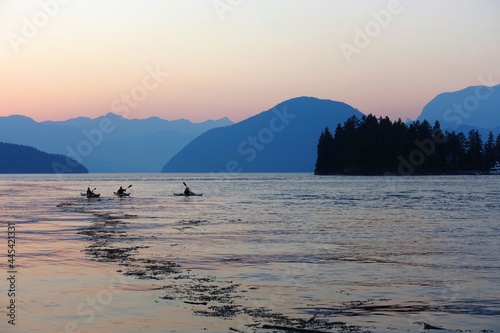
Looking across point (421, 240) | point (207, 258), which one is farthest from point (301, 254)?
point (421, 240)

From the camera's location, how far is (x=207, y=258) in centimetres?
3309

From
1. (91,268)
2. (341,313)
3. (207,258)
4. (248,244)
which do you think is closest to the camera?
(341,313)

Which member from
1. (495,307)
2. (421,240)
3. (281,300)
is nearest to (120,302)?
(281,300)

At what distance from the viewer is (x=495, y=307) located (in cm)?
2130

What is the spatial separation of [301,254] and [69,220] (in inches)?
1237

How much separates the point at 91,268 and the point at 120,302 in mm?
7544

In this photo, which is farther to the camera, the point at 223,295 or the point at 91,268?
the point at 91,268

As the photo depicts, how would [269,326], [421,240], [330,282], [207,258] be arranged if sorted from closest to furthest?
1. [269,326]
2. [330,282]
3. [207,258]
4. [421,240]

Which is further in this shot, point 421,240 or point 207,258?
point 421,240

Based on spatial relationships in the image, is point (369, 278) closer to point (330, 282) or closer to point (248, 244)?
point (330, 282)

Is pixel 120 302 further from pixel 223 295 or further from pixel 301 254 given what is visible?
pixel 301 254

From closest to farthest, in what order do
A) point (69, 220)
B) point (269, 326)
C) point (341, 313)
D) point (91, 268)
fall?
point (269, 326) < point (341, 313) < point (91, 268) < point (69, 220)

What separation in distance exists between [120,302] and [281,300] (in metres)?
5.65

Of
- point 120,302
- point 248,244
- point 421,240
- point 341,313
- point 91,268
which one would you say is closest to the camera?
point 341,313
